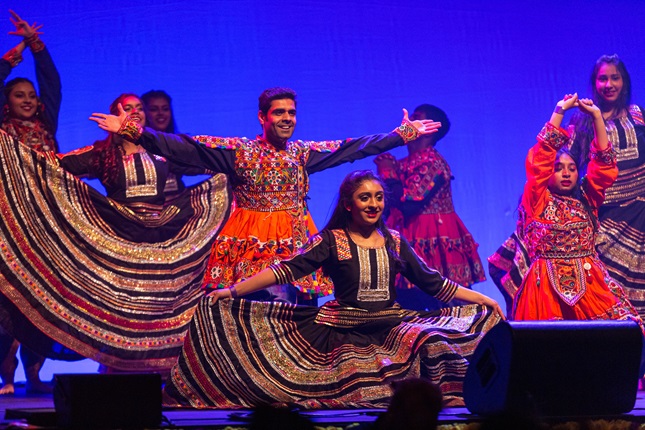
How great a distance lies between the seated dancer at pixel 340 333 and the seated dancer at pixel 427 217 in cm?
148

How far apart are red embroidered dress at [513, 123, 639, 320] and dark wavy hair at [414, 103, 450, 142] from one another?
1.20 meters

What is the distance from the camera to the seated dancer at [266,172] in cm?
553

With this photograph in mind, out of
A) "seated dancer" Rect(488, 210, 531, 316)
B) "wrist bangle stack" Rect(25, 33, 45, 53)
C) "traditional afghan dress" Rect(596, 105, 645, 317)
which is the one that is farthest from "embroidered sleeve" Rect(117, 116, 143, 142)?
"traditional afghan dress" Rect(596, 105, 645, 317)

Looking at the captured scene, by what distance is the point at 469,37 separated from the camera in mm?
7211

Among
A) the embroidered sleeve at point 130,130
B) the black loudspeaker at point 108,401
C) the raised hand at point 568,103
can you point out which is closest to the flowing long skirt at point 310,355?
the black loudspeaker at point 108,401

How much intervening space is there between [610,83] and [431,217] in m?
1.48

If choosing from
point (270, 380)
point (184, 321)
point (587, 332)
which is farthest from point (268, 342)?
point (587, 332)

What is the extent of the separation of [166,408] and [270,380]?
0.50 m

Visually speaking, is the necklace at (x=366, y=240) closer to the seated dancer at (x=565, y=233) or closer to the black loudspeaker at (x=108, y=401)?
the seated dancer at (x=565, y=233)

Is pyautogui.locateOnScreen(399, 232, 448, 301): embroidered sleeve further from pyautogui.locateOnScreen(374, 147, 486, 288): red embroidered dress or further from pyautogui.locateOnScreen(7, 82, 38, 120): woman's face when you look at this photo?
pyautogui.locateOnScreen(7, 82, 38, 120): woman's face

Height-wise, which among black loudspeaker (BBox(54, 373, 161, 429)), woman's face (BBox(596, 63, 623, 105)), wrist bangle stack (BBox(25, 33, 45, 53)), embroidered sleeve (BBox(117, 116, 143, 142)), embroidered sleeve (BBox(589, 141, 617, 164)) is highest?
wrist bangle stack (BBox(25, 33, 45, 53))

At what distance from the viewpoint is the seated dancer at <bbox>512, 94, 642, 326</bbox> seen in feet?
18.8

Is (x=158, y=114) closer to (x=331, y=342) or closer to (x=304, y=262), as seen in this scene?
(x=304, y=262)

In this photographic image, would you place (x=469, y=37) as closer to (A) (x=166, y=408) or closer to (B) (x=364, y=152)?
(B) (x=364, y=152)
